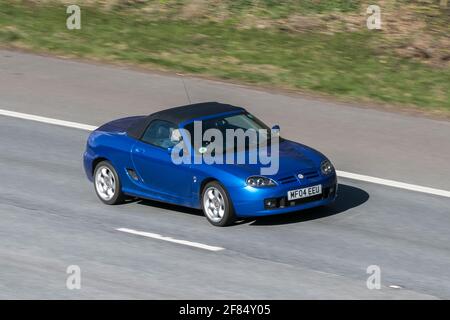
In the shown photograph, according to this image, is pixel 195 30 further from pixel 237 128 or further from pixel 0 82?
pixel 237 128

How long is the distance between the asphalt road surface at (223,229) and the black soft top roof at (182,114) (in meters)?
1.13

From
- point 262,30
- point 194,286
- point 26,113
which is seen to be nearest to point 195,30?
point 262,30

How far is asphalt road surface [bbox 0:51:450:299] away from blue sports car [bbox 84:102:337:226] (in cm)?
34

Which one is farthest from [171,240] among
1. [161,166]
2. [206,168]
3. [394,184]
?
[394,184]

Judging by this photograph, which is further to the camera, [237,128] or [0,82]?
[0,82]

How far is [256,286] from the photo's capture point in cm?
1300

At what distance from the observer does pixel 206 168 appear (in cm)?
1505

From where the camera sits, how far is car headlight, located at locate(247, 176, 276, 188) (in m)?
14.8

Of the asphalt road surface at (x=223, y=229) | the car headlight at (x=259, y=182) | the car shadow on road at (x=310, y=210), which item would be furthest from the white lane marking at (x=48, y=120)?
the car headlight at (x=259, y=182)

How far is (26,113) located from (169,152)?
6197 mm

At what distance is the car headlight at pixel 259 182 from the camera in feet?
48.4

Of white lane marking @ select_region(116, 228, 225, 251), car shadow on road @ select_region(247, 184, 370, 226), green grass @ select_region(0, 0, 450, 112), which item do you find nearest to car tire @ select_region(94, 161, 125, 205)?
white lane marking @ select_region(116, 228, 225, 251)

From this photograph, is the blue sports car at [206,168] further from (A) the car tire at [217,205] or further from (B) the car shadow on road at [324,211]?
(B) the car shadow on road at [324,211]
